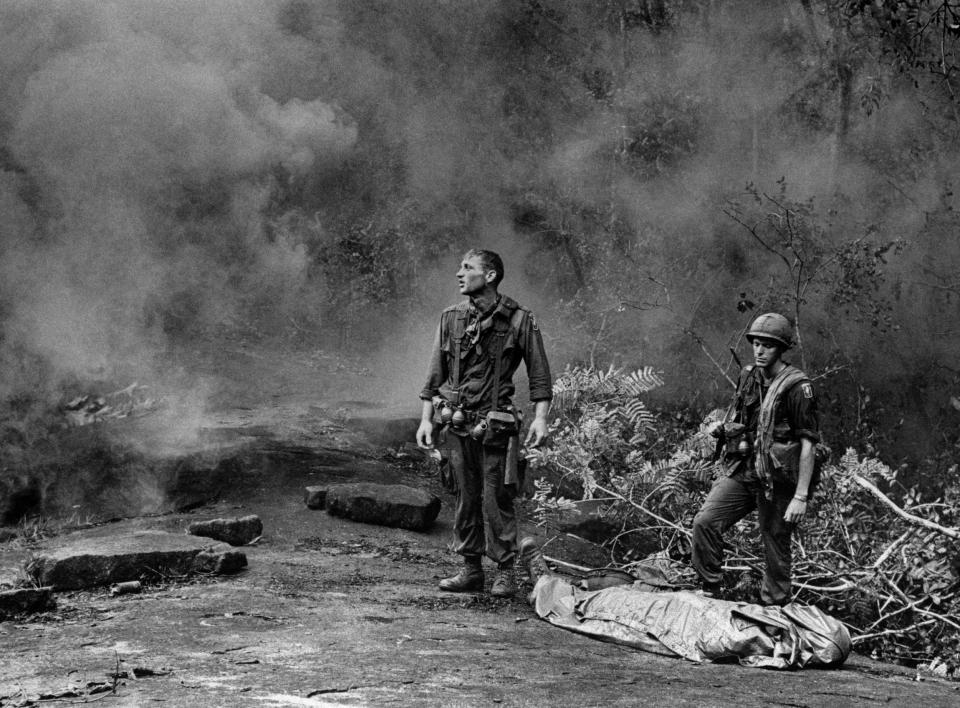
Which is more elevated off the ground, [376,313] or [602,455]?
[376,313]

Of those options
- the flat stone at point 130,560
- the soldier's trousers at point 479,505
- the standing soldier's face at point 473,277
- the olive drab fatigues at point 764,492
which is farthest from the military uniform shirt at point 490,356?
the flat stone at point 130,560

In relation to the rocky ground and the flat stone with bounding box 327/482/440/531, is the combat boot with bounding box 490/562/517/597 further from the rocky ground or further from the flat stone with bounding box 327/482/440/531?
the flat stone with bounding box 327/482/440/531

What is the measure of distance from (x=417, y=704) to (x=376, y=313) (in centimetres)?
1219

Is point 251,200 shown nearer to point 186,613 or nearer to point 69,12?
point 69,12

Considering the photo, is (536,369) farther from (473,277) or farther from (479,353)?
(473,277)

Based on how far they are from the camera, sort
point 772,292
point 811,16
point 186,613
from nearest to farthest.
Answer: point 186,613 → point 772,292 → point 811,16

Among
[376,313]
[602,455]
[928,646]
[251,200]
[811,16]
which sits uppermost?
[811,16]

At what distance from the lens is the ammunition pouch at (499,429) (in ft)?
16.9

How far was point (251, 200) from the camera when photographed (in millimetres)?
14531

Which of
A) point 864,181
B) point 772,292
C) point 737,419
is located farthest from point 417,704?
point 864,181

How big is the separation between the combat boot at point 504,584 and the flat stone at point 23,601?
2.29 meters

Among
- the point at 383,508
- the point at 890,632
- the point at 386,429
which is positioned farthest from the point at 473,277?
the point at 386,429

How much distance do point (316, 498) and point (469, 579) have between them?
8.70ft

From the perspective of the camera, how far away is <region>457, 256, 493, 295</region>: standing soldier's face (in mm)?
5273
